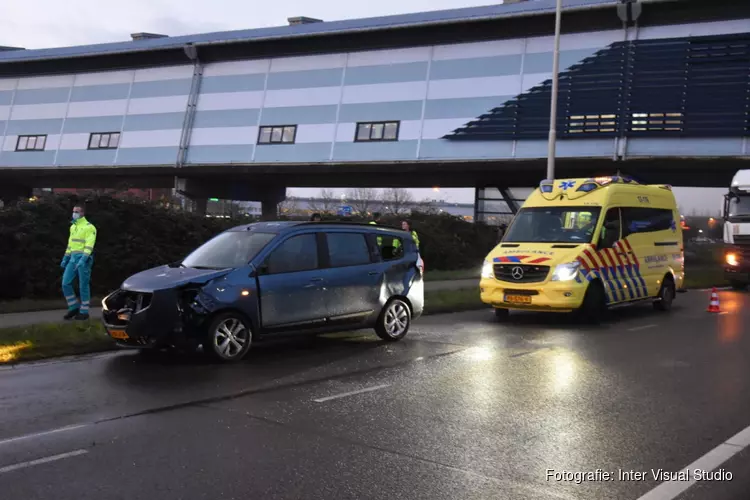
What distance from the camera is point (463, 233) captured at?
1136 inches

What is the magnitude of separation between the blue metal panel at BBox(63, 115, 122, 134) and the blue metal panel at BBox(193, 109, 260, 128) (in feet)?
16.5

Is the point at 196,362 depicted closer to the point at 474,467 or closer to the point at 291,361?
the point at 291,361

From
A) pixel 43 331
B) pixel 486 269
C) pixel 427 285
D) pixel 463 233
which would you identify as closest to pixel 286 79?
pixel 463 233

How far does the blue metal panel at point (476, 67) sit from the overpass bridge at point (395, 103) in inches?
2.4

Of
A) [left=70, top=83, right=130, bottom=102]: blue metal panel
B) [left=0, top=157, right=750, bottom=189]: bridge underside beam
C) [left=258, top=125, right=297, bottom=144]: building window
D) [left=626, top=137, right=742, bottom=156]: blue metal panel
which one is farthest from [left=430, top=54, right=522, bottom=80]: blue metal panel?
[left=70, top=83, right=130, bottom=102]: blue metal panel

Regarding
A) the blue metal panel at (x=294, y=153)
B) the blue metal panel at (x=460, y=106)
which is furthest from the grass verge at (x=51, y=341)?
the blue metal panel at (x=294, y=153)

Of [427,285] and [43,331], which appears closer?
[43,331]

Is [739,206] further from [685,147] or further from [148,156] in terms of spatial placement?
[148,156]

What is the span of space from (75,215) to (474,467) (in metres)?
9.12

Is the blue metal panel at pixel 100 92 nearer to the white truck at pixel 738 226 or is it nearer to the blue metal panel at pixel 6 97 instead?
the blue metal panel at pixel 6 97

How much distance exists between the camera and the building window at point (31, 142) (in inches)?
1551

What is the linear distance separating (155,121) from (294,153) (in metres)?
8.43

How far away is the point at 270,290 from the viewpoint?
908 centimetres

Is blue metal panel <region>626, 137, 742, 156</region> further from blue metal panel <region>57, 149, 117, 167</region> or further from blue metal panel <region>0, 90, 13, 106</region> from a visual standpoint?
blue metal panel <region>0, 90, 13, 106</region>
